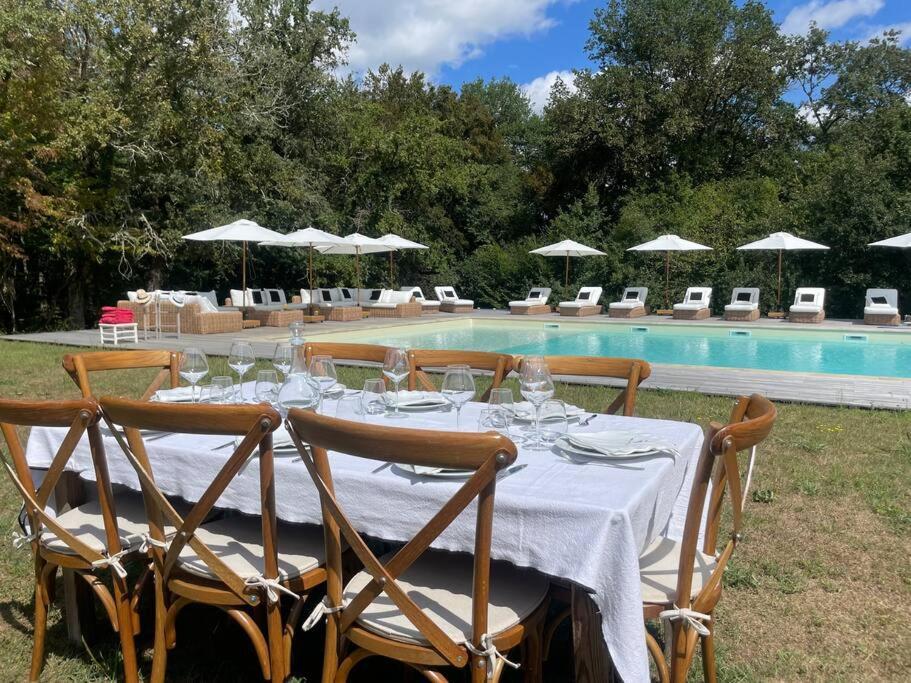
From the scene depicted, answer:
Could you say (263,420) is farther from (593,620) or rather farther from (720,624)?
(720,624)

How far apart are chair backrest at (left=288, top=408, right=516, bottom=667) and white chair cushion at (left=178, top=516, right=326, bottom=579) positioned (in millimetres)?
354

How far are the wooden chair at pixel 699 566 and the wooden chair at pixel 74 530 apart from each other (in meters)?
1.58

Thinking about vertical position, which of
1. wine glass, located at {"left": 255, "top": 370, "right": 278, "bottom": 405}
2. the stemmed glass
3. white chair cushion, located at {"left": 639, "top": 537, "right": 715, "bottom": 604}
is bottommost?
white chair cushion, located at {"left": 639, "top": 537, "right": 715, "bottom": 604}

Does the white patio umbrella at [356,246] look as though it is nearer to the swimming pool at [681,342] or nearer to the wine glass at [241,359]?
the swimming pool at [681,342]

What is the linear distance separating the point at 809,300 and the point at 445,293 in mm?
9150

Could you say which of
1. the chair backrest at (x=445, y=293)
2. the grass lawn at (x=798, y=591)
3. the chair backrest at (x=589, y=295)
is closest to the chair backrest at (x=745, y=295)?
the chair backrest at (x=589, y=295)

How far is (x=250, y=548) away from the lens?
7.13ft

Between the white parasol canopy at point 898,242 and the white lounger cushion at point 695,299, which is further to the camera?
the white lounger cushion at point 695,299

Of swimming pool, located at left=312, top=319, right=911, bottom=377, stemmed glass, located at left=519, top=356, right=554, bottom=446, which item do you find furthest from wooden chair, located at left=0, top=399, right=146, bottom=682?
swimming pool, located at left=312, top=319, right=911, bottom=377

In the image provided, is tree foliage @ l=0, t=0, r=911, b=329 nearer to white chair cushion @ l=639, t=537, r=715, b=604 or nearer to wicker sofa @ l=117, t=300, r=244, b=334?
wicker sofa @ l=117, t=300, r=244, b=334

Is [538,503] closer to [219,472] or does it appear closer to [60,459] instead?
[219,472]

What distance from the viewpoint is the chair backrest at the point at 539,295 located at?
19.0 meters

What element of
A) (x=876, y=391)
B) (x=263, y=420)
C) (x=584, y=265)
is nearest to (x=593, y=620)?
(x=263, y=420)

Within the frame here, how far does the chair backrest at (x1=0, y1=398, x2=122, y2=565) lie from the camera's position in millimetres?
1977
